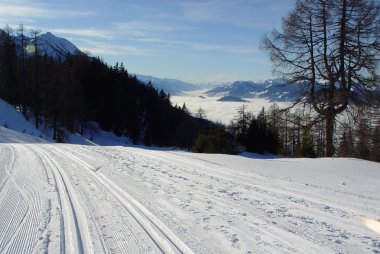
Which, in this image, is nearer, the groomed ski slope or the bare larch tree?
the groomed ski slope

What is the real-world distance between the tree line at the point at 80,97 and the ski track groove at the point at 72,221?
91.9ft

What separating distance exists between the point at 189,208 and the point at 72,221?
83.9 inches

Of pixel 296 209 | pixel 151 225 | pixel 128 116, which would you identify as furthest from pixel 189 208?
pixel 128 116

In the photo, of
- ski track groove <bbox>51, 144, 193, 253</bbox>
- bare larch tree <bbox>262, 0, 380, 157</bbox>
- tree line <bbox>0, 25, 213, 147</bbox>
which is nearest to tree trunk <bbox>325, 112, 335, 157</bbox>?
bare larch tree <bbox>262, 0, 380, 157</bbox>

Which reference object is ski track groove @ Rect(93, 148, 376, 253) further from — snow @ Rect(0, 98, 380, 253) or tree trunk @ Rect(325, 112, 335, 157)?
tree trunk @ Rect(325, 112, 335, 157)

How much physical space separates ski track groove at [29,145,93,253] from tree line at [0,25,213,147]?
28.0m

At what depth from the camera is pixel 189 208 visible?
713 centimetres

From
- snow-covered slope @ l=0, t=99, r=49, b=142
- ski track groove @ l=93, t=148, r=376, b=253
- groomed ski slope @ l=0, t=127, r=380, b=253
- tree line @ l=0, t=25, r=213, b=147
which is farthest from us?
tree line @ l=0, t=25, r=213, b=147

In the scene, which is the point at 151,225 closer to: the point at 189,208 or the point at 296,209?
the point at 189,208

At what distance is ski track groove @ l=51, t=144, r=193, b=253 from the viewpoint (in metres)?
5.06

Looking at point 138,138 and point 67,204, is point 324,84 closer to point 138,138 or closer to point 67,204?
point 67,204

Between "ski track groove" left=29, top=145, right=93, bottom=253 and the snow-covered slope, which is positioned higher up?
the snow-covered slope

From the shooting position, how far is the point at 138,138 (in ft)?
233

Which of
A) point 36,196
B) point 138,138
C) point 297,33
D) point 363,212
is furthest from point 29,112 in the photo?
point 363,212
